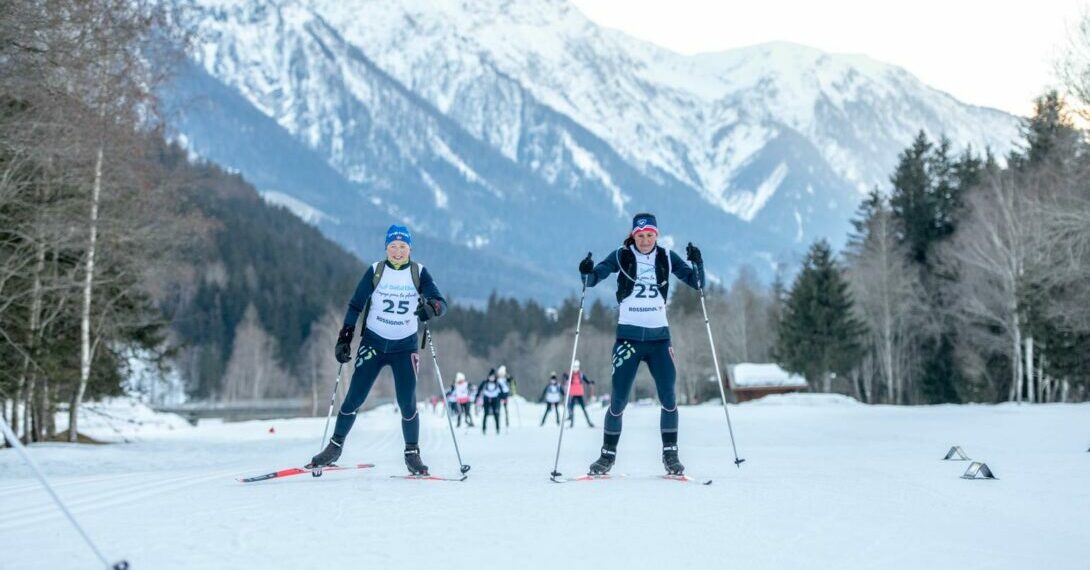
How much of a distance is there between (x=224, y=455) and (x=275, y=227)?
165828mm

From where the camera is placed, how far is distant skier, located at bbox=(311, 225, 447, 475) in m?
9.72

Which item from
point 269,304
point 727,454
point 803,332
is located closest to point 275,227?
point 269,304

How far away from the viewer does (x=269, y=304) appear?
143 metres

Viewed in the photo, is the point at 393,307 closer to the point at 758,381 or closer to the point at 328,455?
the point at 328,455

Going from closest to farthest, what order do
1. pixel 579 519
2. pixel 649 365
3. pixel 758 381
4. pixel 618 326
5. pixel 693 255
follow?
pixel 579 519
pixel 649 365
pixel 618 326
pixel 693 255
pixel 758 381

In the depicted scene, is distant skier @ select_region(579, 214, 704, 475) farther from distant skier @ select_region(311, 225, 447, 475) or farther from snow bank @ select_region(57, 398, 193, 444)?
snow bank @ select_region(57, 398, 193, 444)

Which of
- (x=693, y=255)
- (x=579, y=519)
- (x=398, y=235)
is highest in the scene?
(x=398, y=235)

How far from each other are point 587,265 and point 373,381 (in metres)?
2.33

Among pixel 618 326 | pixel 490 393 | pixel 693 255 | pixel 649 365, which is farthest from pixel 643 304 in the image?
pixel 490 393

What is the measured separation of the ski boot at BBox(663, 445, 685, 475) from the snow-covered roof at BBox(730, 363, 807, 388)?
6456 cm

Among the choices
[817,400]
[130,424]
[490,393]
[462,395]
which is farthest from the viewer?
[817,400]

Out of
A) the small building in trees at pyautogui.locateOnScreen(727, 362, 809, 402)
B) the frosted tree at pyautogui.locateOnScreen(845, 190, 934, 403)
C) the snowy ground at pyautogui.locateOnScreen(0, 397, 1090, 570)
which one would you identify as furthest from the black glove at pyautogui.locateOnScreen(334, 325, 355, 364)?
the small building in trees at pyautogui.locateOnScreen(727, 362, 809, 402)

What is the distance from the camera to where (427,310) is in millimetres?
9664

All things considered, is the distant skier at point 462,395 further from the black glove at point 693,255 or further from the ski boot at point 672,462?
the ski boot at point 672,462
